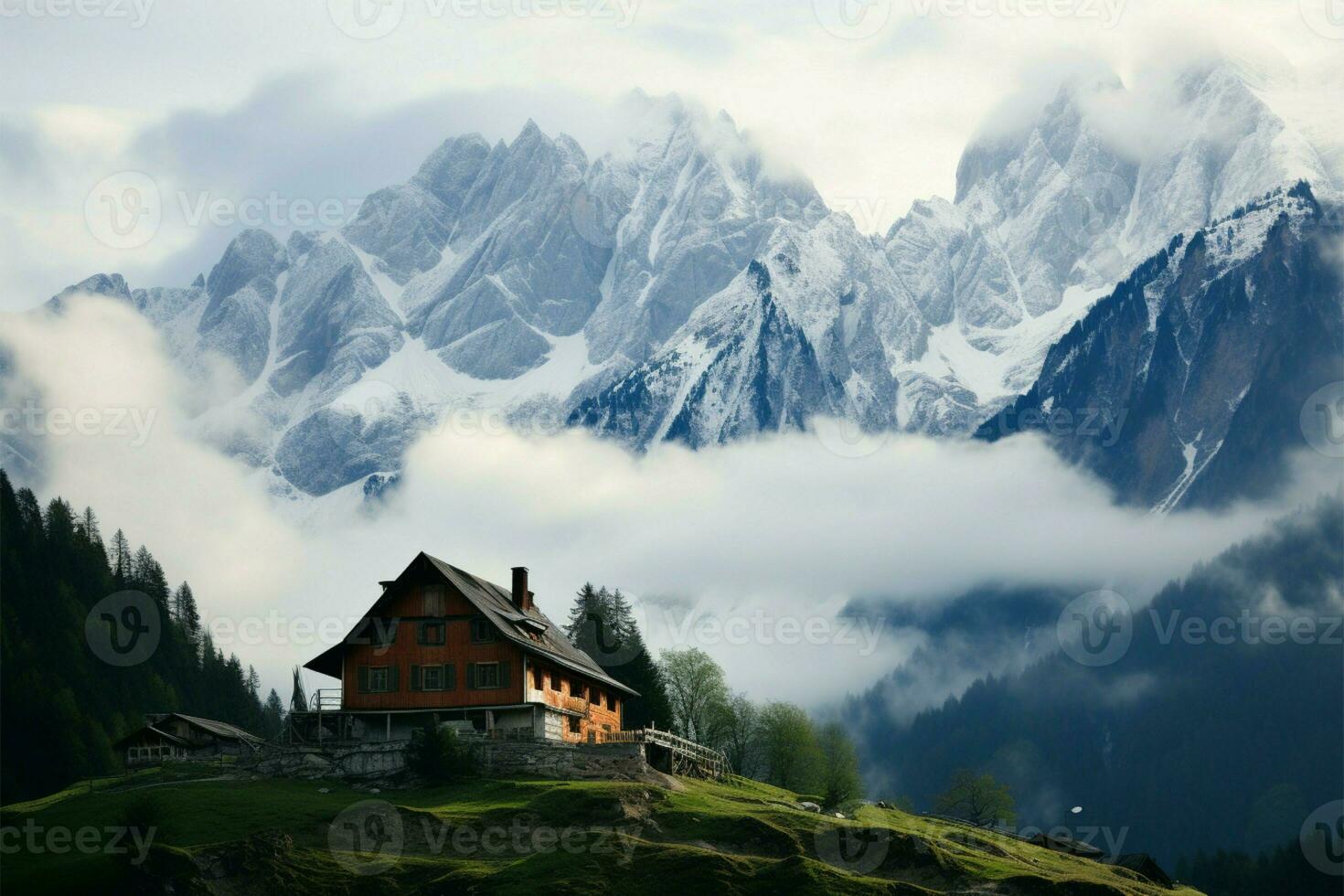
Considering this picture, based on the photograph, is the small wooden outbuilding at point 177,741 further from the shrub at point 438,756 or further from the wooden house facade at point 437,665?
the shrub at point 438,756

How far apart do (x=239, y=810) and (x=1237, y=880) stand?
125537 millimetres

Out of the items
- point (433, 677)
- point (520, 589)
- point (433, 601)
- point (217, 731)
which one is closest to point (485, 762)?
point (433, 677)

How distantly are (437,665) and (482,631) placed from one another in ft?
10.8

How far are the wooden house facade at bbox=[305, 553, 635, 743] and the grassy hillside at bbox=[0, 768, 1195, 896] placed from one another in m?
10.7

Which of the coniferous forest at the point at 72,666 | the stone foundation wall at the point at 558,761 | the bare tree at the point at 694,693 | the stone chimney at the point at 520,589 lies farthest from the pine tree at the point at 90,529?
the stone foundation wall at the point at 558,761

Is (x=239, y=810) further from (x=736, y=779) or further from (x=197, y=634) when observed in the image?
(x=197, y=634)

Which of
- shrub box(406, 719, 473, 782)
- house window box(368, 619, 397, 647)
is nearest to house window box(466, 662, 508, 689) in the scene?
house window box(368, 619, 397, 647)

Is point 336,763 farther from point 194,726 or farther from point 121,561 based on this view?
point 121,561

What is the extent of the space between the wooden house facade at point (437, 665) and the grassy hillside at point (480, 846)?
10.7m

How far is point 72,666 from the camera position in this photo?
157m

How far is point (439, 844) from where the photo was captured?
262ft

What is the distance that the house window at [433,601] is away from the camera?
10219 cm

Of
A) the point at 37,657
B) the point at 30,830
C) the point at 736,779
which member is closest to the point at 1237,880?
the point at 736,779

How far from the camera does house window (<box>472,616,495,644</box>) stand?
101 m
